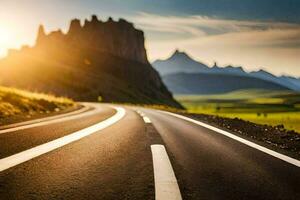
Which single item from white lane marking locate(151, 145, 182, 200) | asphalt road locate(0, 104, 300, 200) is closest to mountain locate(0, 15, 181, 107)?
asphalt road locate(0, 104, 300, 200)

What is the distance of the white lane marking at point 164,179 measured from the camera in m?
3.60

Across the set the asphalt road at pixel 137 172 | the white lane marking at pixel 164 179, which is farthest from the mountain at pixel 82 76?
the white lane marking at pixel 164 179

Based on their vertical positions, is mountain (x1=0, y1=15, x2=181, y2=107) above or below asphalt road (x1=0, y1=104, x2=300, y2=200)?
above

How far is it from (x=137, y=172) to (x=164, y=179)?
0.55 m

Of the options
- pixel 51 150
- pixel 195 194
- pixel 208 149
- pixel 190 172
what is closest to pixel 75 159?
pixel 51 150

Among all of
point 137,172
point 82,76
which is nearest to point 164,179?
point 137,172

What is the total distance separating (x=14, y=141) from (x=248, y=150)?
4.81m

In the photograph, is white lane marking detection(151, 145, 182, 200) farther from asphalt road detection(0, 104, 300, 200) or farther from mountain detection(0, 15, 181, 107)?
mountain detection(0, 15, 181, 107)

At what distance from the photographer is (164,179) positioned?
434 cm

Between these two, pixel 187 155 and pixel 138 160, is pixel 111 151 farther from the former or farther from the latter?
pixel 187 155

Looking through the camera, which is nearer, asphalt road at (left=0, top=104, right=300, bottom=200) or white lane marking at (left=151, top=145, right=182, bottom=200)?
white lane marking at (left=151, top=145, right=182, bottom=200)

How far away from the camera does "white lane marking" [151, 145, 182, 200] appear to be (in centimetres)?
360

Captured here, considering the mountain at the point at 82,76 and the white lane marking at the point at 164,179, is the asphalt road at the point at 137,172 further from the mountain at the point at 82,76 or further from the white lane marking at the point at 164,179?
the mountain at the point at 82,76

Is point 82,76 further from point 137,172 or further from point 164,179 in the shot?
point 164,179
